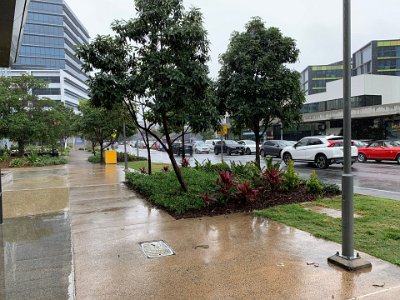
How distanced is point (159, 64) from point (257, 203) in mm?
3883

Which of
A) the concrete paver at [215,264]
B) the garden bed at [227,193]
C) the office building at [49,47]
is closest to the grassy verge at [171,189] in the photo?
the garden bed at [227,193]

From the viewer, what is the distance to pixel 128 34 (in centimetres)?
836

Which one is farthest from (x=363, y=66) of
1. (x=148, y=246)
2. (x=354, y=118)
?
(x=148, y=246)

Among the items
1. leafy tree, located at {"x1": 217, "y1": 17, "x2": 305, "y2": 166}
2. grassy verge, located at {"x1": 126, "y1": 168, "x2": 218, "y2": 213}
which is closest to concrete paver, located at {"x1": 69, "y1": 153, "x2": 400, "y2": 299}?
grassy verge, located at {"x1": 126, "y1": 168, "x2": 218, "y2": 213}

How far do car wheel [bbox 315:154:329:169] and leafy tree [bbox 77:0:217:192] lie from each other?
36.5ft

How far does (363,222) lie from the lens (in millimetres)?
6469

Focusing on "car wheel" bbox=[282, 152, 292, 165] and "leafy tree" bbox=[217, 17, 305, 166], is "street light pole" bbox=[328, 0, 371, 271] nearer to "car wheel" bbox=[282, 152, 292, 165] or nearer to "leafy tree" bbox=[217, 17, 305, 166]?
"leafy tree" bbox=[217, 17, 305, 166]

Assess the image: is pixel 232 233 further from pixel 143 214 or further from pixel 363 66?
pixel 363 66

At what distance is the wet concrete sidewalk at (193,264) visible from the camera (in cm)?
387

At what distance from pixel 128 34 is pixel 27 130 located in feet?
59.9

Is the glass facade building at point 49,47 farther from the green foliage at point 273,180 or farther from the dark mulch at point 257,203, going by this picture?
the dark mulch at point 257,203

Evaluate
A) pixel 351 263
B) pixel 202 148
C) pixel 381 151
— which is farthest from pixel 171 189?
pixel 202 148

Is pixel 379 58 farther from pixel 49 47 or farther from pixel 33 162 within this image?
pixel 49 47

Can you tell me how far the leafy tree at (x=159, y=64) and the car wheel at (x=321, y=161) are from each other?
11.1m
